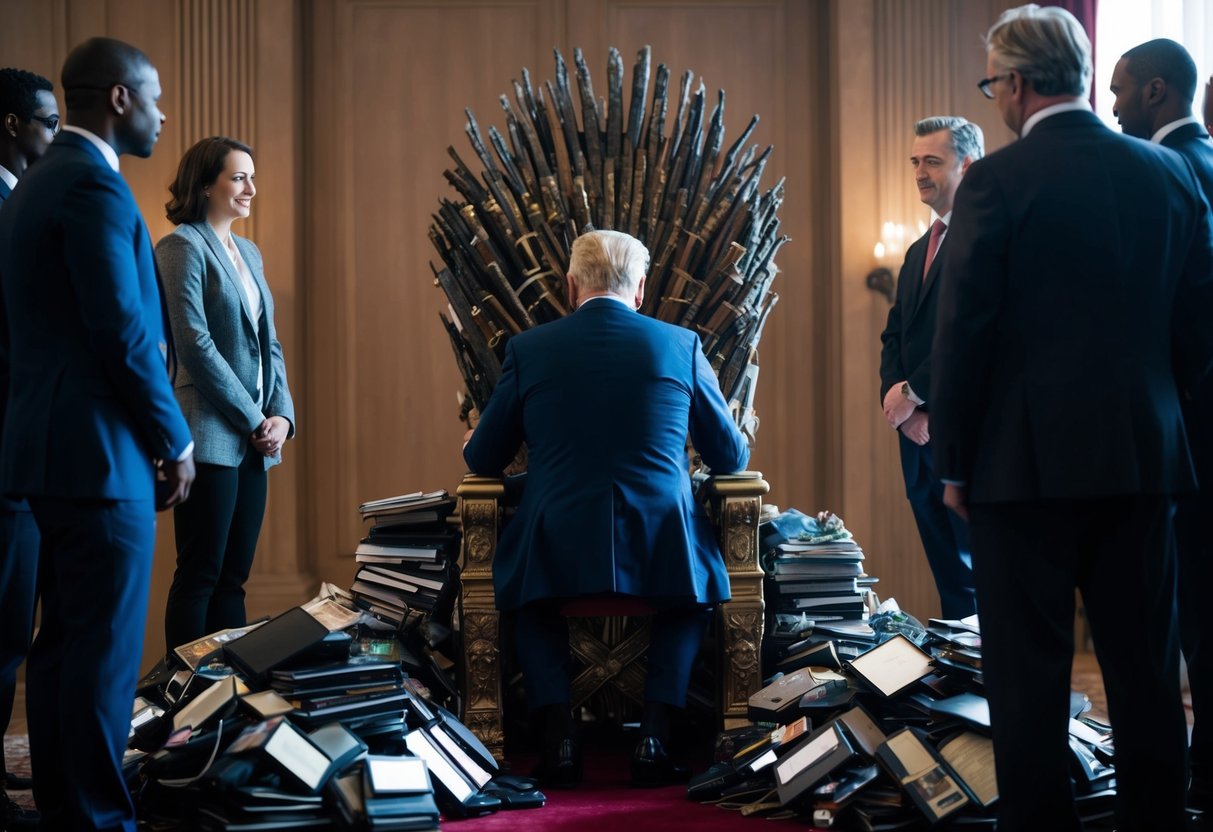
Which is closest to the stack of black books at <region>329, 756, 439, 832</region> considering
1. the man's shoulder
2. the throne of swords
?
the throne of swords

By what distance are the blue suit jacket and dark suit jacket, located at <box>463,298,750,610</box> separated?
1040 millimetres

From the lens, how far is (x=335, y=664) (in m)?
3.05

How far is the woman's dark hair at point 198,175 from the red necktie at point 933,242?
1.95 meters

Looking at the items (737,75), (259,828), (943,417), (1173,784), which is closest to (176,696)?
(259,828)

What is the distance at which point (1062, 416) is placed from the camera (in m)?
2.21

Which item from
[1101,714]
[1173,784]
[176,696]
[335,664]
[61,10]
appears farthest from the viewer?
[61,10]

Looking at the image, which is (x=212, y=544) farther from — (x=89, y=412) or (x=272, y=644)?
(x=89, y=412)

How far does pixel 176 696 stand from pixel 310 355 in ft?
8.73

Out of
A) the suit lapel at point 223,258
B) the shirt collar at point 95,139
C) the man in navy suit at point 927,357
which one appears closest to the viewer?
the shirt collar at point 95,139

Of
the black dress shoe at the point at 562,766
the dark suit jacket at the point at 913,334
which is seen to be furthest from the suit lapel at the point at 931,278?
the black dress shoe at the point at 562,766

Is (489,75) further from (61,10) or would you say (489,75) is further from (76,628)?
(76,628)

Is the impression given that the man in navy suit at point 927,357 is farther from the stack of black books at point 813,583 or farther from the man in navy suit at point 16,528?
the man in navy suit at point 16,528

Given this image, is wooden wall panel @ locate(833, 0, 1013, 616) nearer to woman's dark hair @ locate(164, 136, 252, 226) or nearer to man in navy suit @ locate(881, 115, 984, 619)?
man in navy suit @ locate(881, 115, 984, 619)

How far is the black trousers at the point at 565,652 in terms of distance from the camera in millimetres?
3234
